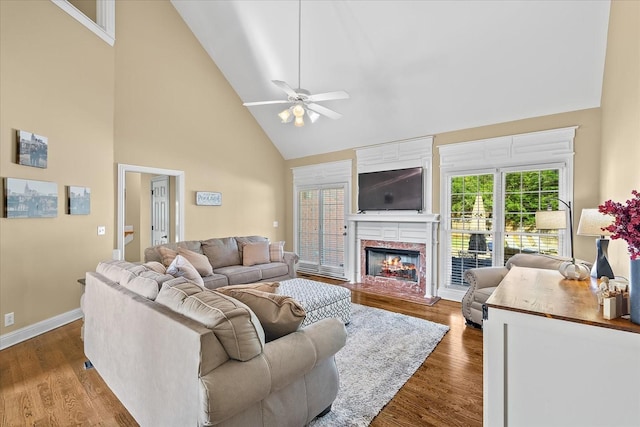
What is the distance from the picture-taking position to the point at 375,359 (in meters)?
2.73

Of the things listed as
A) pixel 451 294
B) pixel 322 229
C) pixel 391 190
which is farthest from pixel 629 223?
pixel 322 229

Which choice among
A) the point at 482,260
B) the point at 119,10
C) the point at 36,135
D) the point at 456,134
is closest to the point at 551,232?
the point at 482,260

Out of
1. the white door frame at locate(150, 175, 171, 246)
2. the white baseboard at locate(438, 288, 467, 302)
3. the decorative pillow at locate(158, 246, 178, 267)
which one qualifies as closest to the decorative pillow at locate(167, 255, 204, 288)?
the decorative pillow at locate(158, 246, 178, 267)

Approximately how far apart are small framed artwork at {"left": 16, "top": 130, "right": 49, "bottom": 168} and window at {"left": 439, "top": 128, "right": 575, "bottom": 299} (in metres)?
5.29

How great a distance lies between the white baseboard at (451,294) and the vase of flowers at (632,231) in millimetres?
3590

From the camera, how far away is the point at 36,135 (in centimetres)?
321

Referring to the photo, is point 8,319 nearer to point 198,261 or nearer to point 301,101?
point 198,261

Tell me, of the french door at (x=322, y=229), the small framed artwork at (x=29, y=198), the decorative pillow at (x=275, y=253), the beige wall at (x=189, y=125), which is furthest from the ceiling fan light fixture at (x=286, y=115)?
the small framed artwork at (x=29, y=198)

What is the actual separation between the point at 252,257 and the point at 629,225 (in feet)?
14.6

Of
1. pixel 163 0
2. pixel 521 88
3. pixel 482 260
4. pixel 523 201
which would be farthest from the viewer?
pixel 163 0

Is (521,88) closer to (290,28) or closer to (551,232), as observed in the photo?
(551,232)

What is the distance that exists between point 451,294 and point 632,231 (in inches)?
152

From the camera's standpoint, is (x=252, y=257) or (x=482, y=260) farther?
(x=252, y=257)

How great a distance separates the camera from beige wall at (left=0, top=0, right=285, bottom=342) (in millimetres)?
→ 3092
